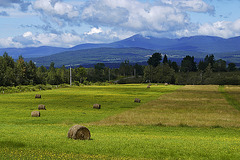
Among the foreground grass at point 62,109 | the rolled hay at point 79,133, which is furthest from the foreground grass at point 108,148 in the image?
the foreground grass at point 62,109

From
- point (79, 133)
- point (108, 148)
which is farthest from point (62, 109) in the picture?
point (108, 148)

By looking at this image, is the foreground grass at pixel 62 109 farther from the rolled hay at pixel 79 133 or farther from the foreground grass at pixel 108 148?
the foreground grass at pixel 108 148

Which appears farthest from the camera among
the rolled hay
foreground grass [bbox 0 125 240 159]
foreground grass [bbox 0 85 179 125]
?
foreground grass [bbox 0 85 179 125]

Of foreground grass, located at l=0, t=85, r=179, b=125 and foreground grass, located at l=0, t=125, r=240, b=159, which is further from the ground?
foreground grass, located at l=0, t=125, r=240, b=159

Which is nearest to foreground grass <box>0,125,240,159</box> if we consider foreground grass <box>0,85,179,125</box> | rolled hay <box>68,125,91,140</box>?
rolled hay <box>68,125,91,140</box>

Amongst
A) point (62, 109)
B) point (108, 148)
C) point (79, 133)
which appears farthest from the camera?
point (62, 109)

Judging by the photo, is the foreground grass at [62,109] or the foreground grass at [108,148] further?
the foreground grass at [62,109]

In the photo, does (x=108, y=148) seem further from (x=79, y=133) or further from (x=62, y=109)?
(x=62, y=109)

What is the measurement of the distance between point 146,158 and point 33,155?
22.0ft

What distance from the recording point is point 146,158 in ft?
61.2

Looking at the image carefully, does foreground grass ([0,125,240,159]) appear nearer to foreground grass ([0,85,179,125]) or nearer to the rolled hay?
the rolled hay

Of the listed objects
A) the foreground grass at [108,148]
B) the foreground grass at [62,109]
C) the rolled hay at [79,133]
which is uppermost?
the rolled hay at [79,133]

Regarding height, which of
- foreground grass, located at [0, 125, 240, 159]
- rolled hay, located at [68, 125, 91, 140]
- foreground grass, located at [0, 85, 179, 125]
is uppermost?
rolled hay, located at [68, 125, 91, 140]

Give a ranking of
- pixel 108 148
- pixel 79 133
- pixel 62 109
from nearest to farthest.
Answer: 1. pixel 108 148
2. pixel 79 133
3. pixel 62 109
